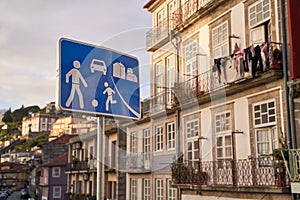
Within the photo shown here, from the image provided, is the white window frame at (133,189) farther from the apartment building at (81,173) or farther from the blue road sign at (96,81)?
the blue road sign at (96,81)

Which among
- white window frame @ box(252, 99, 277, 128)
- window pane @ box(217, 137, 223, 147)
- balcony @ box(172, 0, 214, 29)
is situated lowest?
window pane @ box(217, 137, 223, 147)

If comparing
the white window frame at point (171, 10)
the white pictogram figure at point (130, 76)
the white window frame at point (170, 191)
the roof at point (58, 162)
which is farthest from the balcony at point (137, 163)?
the roof at point (58, 162)

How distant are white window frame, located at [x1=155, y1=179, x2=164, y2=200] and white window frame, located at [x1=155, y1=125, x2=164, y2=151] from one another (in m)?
1.34

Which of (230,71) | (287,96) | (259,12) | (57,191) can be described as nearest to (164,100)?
(230,71)

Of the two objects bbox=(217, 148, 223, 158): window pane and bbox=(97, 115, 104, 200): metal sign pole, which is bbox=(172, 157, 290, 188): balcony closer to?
bbox=(217, 148, 223, 158): window pane

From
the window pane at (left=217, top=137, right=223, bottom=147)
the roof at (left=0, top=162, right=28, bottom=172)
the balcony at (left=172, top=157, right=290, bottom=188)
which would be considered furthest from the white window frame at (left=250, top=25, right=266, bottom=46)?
the roof at (left=0, top=162, right=28, bottom=172)

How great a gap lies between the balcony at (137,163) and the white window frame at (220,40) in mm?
5850

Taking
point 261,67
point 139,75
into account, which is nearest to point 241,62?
point 261,67

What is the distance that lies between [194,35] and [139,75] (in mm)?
11778

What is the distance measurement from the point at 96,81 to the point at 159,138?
13876 millimetres

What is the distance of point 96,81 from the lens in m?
3.26

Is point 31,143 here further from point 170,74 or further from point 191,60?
point 191,60

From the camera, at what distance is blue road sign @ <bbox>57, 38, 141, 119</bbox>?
313 centimetres

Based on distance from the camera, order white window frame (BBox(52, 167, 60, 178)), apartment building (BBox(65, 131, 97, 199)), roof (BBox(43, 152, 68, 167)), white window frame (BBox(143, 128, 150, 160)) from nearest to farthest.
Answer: white window frame (BBox(143, 128, 150, 160)) → apartment building (BBox(65, 131, 97, 199)) → white window frame (BBox(52, 167, 60, 178)) → roof (BBox(43, 152, 68, 167))
